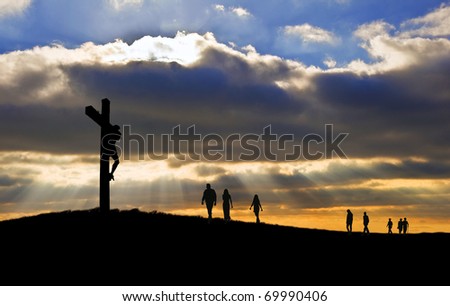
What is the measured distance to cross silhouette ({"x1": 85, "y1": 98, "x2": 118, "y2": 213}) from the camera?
77.7 feet

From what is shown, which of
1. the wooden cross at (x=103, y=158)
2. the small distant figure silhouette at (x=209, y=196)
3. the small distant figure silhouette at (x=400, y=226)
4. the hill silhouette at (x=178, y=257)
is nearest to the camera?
the hill silhouette at (x=178, y=257)

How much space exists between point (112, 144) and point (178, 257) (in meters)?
6.04

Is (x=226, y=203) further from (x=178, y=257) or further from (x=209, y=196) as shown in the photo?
(x=178, y=257)

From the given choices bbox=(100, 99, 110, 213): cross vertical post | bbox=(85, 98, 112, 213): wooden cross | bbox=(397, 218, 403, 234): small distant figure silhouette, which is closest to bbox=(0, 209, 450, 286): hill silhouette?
bbox=(100, 99, 110, 213): cross vertical post

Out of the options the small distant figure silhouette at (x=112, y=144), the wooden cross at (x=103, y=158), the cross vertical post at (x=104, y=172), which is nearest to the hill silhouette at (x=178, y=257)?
the cross vertical post at (x=104, y=172)

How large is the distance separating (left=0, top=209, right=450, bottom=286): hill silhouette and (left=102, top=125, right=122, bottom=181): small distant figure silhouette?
2.27 meters

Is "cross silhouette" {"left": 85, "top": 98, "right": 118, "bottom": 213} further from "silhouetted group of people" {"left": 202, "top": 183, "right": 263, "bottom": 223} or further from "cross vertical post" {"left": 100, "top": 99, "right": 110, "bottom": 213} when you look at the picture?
"silhouetted group of people" {"left": 202, "top": 183, "right": 263, "bottom": 223}

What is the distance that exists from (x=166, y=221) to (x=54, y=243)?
855cm

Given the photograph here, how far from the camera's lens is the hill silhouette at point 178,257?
61.9 ft

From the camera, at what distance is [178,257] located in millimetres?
21141

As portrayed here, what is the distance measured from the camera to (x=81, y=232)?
24.3m

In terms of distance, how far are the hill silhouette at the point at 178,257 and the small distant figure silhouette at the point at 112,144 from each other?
7.46 feet

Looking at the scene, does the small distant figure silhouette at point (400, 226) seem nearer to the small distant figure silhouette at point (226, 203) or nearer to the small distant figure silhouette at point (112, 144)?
the small distant figure silhouette at point (226, 203)
